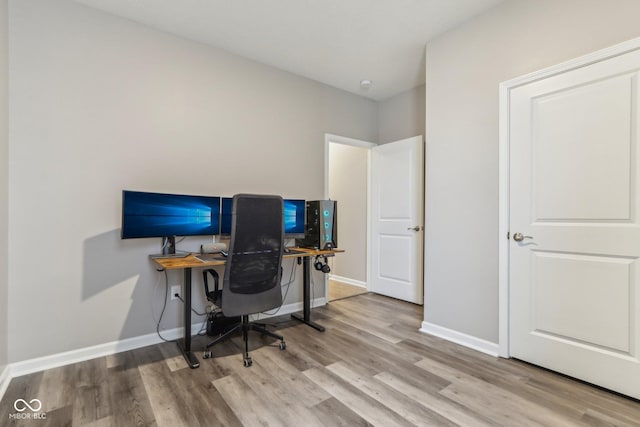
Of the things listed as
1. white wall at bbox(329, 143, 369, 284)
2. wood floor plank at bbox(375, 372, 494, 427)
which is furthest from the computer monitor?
white wall at bbox(329, 143, 369, 284)

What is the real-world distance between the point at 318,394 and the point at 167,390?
0.95 metres

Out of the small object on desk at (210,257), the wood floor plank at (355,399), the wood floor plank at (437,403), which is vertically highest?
the small object on desk at (210,257)

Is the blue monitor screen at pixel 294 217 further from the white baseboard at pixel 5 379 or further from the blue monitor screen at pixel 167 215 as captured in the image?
the white baseboard at pixel 5 379

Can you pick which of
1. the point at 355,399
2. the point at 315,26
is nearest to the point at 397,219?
the point at 315,26

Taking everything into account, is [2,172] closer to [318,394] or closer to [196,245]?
[196,245]

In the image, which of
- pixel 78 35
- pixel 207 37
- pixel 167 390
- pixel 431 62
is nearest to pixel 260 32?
pixel 207 37

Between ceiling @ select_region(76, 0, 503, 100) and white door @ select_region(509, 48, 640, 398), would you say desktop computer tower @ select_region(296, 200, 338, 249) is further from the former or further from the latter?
white door @ select_region(509, 48, 640, 398)

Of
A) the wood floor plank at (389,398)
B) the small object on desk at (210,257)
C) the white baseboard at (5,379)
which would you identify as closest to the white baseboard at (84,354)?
the white baseboard at (5,379)

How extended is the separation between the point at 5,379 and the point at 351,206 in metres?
3.94

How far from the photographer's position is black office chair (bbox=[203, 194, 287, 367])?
215 cm

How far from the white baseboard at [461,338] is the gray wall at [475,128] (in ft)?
0.13

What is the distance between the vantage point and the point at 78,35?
231 cm

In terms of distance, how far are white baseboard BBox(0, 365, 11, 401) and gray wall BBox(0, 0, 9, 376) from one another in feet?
0.11

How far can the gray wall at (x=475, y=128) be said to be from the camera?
2.11m
